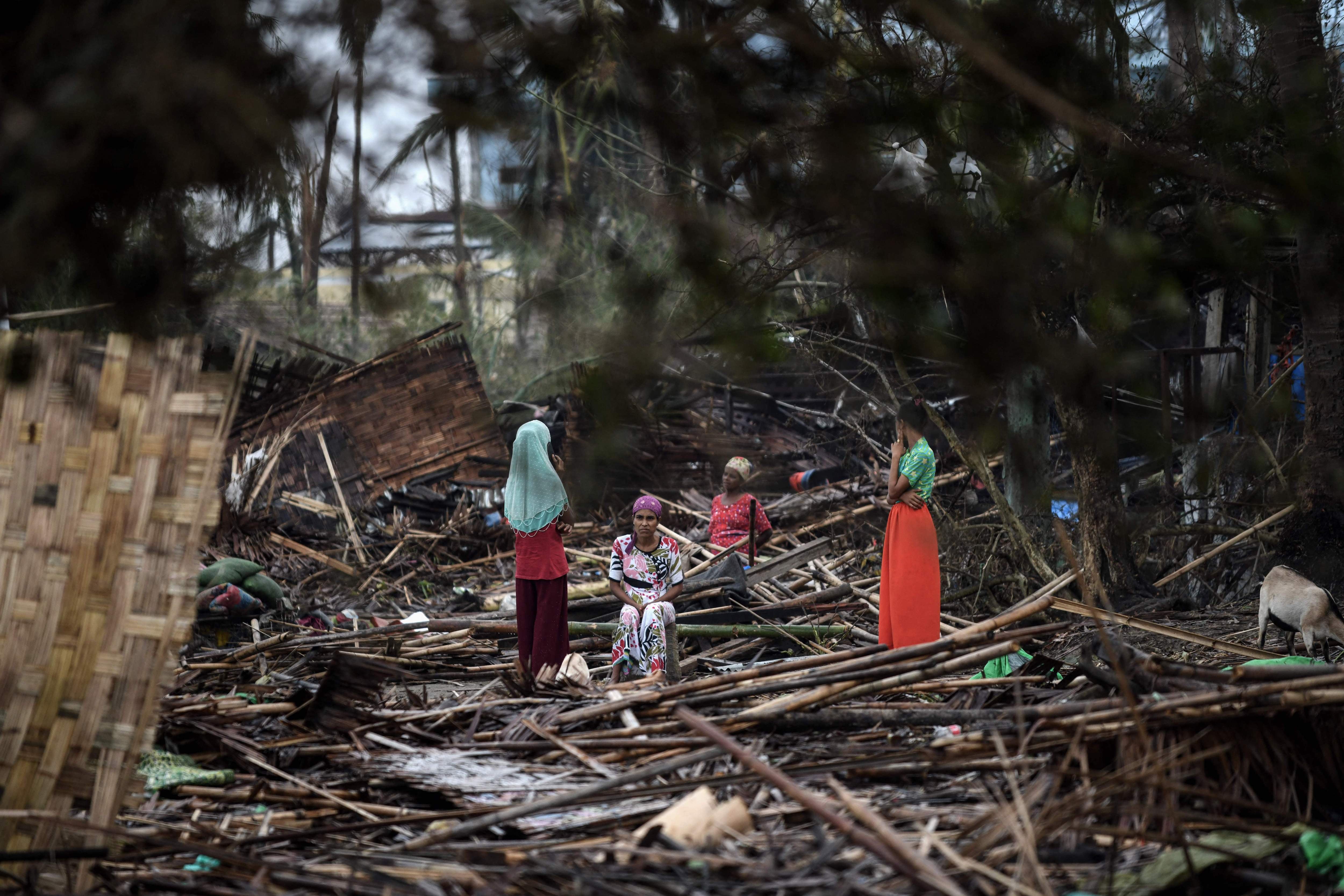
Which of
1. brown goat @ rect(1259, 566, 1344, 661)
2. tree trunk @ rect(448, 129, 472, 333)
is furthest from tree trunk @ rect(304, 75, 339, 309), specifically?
brown goat @ rect(1259, 566, 1344, 661)

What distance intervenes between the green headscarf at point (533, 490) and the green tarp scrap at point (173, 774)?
7.79ft

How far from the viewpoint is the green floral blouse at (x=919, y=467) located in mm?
5969

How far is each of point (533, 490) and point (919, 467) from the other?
6.89ft

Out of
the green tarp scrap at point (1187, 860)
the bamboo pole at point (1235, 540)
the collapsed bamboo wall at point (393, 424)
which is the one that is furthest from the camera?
the collapsed bamboo wall at point (393, 424)

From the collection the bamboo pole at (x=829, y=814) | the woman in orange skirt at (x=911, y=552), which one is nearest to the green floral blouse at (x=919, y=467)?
the woman in orange skirt at (x=911, y=552)

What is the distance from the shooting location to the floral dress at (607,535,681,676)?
19.4ft

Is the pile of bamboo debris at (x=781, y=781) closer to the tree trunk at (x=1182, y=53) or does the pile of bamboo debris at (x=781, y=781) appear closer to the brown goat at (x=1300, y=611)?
the brown goat at (x=1300, y=611)

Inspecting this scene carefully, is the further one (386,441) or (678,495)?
(386,441)

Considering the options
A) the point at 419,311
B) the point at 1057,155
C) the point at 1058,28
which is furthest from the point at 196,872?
the point at 1057,155

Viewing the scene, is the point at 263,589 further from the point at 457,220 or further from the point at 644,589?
the point at 457,220

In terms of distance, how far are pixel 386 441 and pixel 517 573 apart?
1007cm

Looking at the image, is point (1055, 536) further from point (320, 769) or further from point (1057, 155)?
point (320, 769)

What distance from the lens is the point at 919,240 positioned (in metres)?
2.48

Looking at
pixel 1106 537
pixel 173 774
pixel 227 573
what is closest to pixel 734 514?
pixel 1106 537
